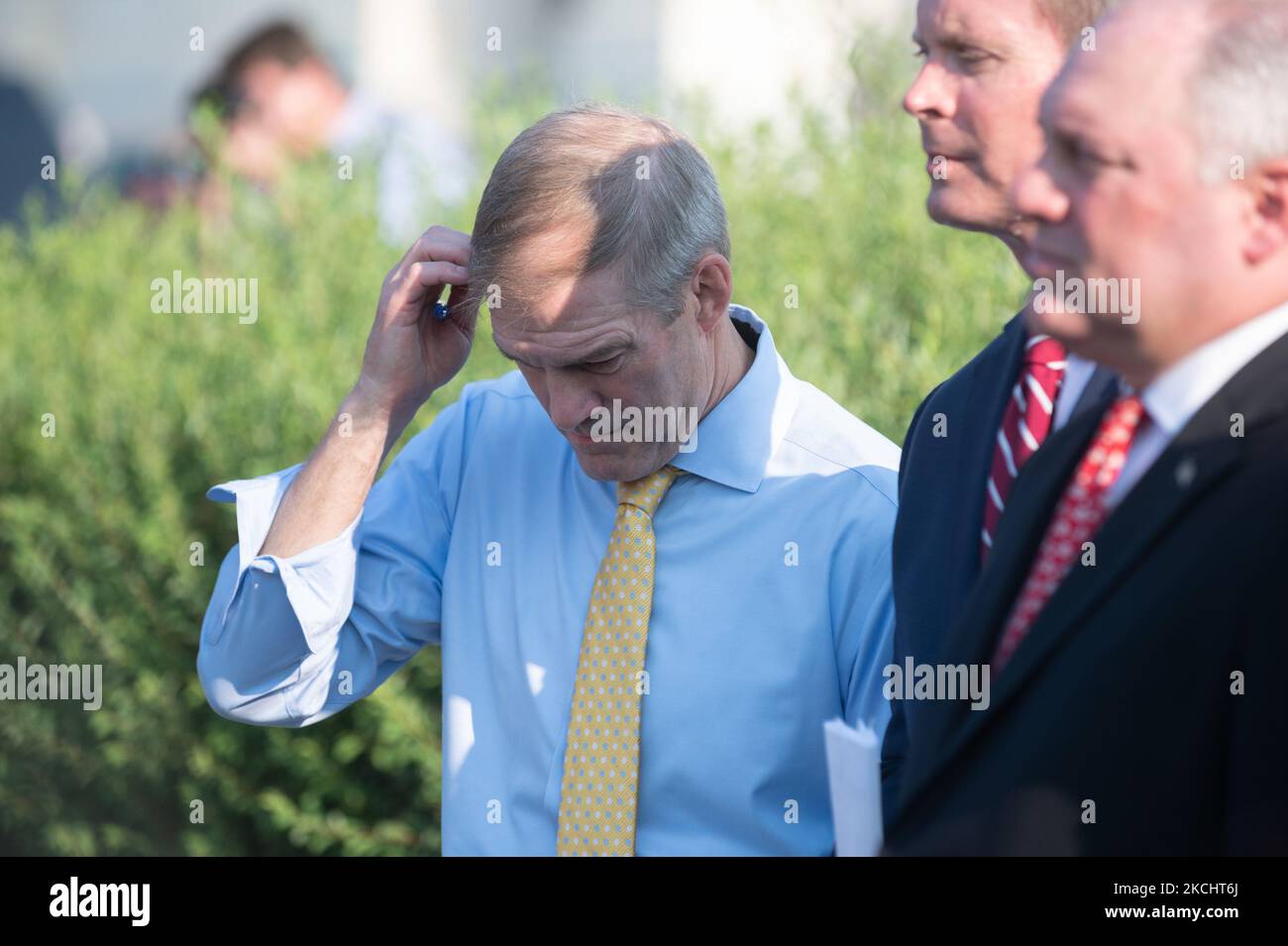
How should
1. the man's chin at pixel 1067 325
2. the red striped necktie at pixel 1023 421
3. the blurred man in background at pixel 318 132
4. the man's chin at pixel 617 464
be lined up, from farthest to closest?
the blurred man in background at pixel 318 132
the man's chin at pixel 617 464
the red striped necktie at pixel 1023 421
the man's chin at pixel 1067 325

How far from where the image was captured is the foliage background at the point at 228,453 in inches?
164

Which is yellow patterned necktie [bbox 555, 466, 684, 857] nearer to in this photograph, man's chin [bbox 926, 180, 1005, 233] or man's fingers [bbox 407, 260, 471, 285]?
man's fingers [bbox 407, 260, 471, 285]

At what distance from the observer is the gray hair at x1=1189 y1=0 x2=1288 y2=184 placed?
1.51 metres

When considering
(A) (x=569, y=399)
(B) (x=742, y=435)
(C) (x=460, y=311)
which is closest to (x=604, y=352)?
(A) (x=569, y=399)

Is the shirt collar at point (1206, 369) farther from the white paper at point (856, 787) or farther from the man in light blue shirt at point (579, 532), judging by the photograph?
the man in light blue shirt at point (579, 532)

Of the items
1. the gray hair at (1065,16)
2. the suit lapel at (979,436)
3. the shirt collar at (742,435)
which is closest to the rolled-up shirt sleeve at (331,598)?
the shirt collar at (742,435)

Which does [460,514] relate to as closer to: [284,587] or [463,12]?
[284,587]

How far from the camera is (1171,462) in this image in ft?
5.21

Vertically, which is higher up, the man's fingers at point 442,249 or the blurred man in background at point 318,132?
the blurred man in background at point 318,132

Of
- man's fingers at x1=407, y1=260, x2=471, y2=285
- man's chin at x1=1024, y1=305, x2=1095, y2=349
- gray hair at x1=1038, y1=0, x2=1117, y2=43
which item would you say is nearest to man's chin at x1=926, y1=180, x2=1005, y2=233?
gray hair at x1=1038, y1=0, x2=1117, y2=43

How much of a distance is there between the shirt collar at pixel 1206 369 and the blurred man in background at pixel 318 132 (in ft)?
13.3

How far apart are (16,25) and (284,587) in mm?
11688

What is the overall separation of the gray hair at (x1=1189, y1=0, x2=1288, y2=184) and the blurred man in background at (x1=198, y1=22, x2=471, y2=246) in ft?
13.4

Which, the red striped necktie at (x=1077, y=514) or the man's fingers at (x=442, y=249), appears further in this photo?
the man's fingers at (x=442, y=249)
